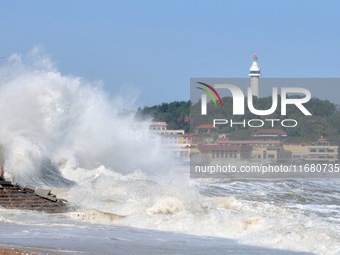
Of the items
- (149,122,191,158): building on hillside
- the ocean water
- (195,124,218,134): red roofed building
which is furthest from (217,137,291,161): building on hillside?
the ocean water

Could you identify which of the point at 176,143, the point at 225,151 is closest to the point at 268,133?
the point at 225,151

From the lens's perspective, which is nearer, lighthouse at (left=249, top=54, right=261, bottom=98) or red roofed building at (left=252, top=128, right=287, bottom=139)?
red roofed building at (left=252, top=128, right=287, bottom=139)

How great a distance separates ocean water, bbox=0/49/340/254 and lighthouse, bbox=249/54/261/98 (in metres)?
37.6

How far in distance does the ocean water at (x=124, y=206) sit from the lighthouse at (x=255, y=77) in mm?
37643

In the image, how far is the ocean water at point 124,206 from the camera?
1970 centimetres

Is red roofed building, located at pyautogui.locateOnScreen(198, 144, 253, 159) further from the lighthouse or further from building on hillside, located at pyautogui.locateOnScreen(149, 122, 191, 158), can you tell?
the lighthouse

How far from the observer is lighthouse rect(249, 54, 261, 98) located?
92.1 metres

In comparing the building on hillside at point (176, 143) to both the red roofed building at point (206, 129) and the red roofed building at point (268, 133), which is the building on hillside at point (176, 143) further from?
the red roofed building at point (268, 133)

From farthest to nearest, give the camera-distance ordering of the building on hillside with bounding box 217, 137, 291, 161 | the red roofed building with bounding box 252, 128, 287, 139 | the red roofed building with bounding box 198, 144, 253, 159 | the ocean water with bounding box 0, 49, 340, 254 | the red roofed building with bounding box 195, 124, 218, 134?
the red roofed building with bounding box 195, 124, 218, 134 < the red roofed building with bounding box 252, 128, 287, 139 < the building on hillside with bounding box 217, 137, 291, 161 < the red roofed building with bounding box 198, 144, 253, 159 < the ocean water with bounding box 0, 49, 340, 254

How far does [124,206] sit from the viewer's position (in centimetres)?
2644

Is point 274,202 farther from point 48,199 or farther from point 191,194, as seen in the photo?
point 48,199

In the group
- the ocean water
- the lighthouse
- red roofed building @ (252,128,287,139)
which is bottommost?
the ocean water

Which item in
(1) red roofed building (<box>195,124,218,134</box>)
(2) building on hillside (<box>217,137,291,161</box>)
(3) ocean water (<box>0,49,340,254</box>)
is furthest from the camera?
(1) red roofed building (<box>195,124,218,134</box>)

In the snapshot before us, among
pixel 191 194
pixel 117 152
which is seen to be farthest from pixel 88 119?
pixel 191 194
